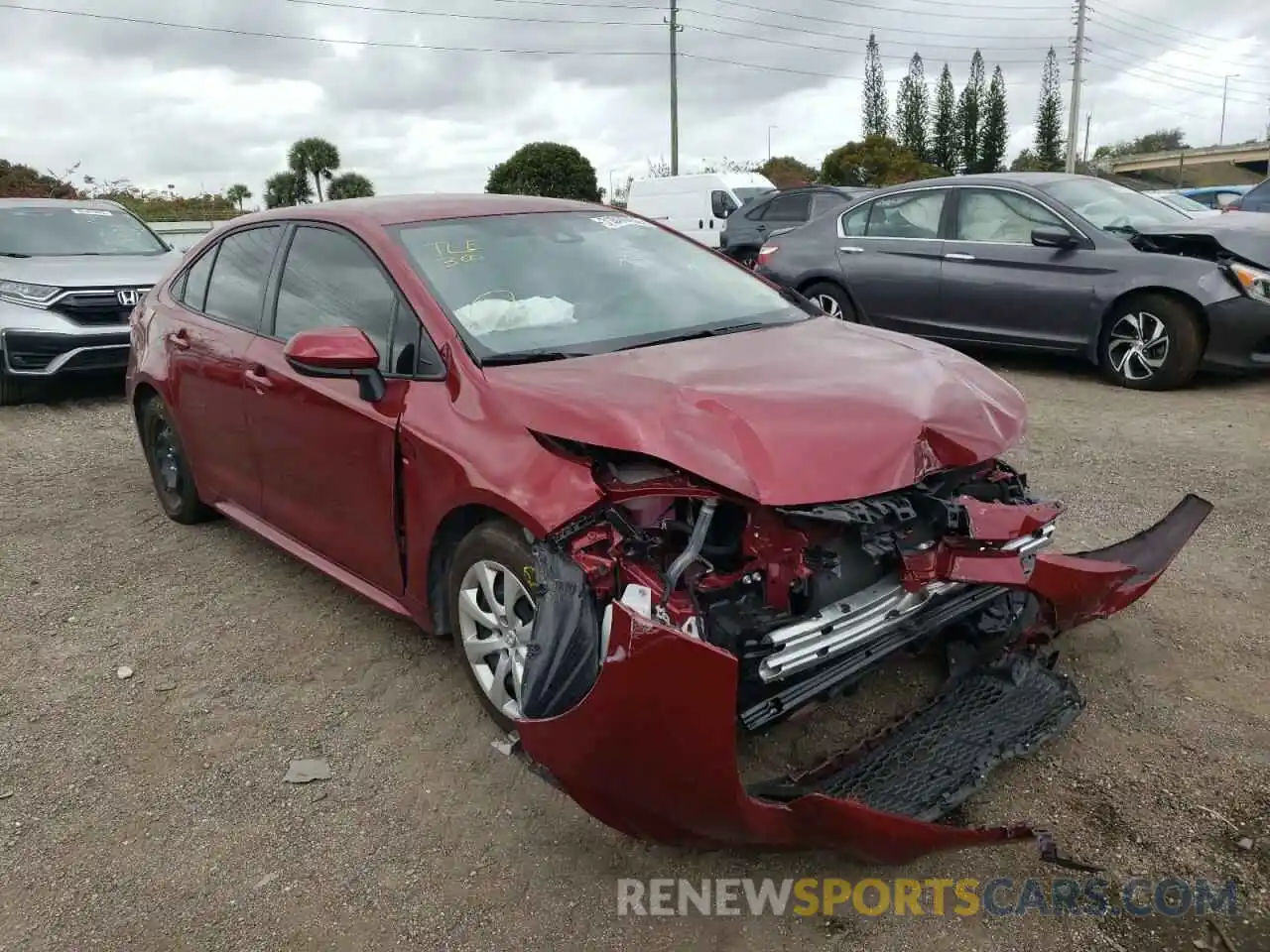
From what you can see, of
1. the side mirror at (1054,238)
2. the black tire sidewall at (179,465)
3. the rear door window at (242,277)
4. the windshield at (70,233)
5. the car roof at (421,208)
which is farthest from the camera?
the windshield at (70,233)

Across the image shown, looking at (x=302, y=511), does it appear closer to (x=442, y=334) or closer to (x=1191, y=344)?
(x=442, y=334)

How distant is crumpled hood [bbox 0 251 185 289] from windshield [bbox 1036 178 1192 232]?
6.88 metres

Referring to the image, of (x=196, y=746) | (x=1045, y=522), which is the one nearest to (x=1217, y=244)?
(x=1045, y=522)

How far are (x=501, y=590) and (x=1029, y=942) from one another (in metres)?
1.63

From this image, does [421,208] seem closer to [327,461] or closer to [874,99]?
[327,461]

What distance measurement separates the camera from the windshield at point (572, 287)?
3.21 meters

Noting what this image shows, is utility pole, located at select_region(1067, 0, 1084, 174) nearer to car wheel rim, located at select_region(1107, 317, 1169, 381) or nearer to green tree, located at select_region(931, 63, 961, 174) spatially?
green tree, located at select_region(931, 63, 961, 174)

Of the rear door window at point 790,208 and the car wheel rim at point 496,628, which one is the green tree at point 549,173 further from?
the car wheel rim at point 496,628

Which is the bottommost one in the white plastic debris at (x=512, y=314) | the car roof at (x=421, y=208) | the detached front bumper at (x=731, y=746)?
the detached front bumper at (x=731, y=746)

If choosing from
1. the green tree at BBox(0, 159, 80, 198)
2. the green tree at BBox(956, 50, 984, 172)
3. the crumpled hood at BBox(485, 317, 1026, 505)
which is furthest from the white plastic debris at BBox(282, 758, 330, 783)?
the green tree at BBox(956, 50, 984, 172)

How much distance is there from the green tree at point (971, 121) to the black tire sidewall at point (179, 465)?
→ 228 ft

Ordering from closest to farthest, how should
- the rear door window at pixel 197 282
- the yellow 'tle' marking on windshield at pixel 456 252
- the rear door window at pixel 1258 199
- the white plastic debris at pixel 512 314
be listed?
the white plastic debris at pixel 512 314, the yellow 'tle' marking on windshield at pixel 456 252, the rear door window at pixel 197 282, the rear door window at pixel 1258 199

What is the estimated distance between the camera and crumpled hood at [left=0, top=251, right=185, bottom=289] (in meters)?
7.90

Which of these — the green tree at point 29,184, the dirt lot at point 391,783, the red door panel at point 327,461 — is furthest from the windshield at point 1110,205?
the green tree at point 29,184
